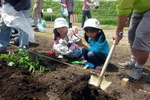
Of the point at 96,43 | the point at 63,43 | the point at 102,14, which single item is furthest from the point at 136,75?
the point at 102,14

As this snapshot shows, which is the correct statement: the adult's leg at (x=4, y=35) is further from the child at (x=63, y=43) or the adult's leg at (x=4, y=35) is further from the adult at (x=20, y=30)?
the child at (x=63, y=43)

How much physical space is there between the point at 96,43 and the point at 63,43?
760mm

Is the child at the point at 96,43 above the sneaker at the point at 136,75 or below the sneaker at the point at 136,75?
above

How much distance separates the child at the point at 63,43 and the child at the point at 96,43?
1.34 feet

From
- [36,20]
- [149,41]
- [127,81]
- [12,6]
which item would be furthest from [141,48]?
[36,20]

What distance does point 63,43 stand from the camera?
12.3 ft

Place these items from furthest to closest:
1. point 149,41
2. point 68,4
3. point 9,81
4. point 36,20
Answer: point 36,20
point 68,4
point 149,41
point 9,81

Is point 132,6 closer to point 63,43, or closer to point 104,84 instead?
point 104,84

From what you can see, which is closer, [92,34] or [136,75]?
[136,75]

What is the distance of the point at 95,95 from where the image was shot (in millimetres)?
2352

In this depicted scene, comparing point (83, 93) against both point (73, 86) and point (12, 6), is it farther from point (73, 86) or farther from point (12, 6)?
point (12, 6)

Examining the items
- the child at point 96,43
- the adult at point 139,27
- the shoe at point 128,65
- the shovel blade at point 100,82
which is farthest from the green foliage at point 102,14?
the shovel blade at point 100,82

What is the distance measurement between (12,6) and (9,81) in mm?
1680

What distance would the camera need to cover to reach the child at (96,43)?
327 centimetres
